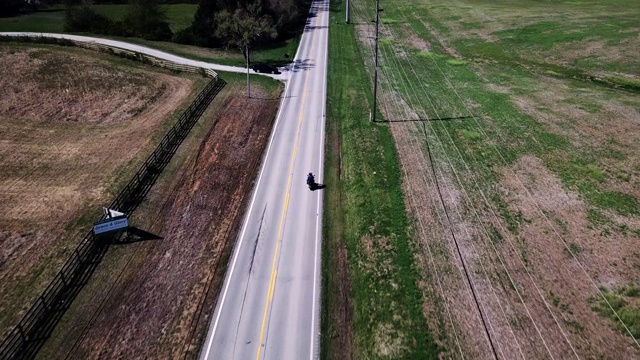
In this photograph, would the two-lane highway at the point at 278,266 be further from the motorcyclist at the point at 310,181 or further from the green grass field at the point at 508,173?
the green grass field at the point at 508,173

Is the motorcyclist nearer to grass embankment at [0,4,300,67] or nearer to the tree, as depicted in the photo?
the tree

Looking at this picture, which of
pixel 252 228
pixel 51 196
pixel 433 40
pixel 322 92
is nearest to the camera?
pixel 252 228

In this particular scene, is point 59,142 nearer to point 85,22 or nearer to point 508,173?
point 85,22

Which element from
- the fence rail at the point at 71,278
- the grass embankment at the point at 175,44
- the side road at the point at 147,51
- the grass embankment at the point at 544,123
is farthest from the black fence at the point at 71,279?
the grass embankment at the point at 175,44

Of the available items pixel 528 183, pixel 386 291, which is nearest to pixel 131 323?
pixel 386 291

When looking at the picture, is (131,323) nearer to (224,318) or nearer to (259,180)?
(224,318)

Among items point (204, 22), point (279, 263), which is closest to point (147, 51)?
point (204, 22)

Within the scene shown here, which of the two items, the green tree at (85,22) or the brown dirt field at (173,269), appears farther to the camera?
the green tree at (85,22)
